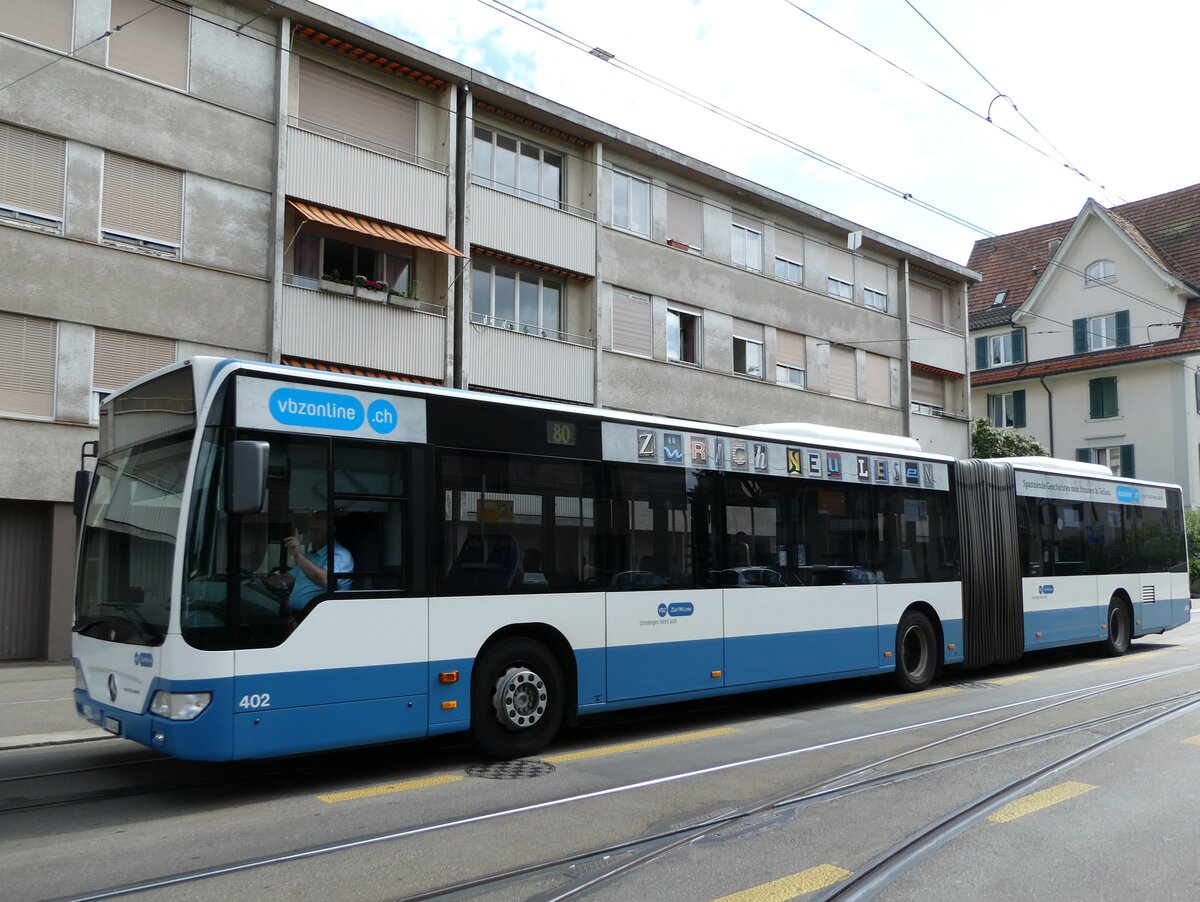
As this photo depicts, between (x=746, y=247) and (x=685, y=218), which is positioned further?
(x=746, y=247)

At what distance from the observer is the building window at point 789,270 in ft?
94.0

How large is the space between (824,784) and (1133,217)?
161 feet

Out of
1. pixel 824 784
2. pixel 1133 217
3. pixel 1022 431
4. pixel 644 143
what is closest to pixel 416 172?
pixel 644 143

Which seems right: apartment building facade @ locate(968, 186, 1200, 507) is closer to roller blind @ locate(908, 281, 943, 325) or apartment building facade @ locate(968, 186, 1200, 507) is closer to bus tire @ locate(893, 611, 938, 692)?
roller blind @ locate(908, 281, 943, 325)

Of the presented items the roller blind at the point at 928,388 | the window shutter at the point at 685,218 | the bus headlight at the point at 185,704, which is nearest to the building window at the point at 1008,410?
the roller blind at the point at 928,388

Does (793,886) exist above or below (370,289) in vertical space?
below

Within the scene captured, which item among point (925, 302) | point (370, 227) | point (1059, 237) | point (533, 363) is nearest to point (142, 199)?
point (370, 227)

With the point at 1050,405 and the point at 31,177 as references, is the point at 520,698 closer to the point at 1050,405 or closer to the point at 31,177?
the point at 31,177

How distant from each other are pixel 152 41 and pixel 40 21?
1.73 m

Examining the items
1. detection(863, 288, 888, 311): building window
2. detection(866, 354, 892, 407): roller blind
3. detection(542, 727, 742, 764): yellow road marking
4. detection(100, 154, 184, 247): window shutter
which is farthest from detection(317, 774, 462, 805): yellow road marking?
detection(863, 288, 888, 311): building window

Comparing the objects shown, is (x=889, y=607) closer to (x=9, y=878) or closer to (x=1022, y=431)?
(x=9, y=878)

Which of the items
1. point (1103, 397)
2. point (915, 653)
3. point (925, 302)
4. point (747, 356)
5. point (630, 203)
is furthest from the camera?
point (1103, 397)

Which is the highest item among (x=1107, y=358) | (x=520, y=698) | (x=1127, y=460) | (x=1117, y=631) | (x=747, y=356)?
(x=1107, y=358)

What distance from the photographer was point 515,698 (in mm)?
8414
